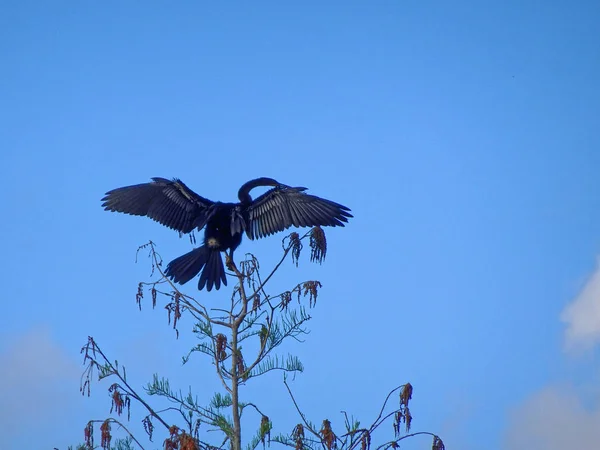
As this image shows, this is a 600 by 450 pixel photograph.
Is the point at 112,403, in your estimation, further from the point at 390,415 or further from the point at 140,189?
the point at 140,189

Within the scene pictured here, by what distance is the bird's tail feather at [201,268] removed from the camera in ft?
22.3

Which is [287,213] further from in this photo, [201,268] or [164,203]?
[164,203]

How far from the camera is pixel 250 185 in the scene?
778 cm

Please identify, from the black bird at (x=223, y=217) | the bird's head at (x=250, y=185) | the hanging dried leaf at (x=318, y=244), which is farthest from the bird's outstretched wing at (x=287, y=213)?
the hanging dried leaf at (x=318, y=244)

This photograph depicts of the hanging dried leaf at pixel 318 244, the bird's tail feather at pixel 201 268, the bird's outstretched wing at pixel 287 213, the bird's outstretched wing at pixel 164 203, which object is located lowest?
the hanging dried leaf at pixel 318 244

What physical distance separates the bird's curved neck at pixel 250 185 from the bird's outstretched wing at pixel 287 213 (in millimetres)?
378

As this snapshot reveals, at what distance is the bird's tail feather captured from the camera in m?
6.79

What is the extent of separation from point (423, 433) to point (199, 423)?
46.2 inches

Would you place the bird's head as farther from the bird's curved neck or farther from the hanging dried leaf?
the hanging dried leaf

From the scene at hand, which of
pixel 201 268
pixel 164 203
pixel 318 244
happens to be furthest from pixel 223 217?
pixel 318 244

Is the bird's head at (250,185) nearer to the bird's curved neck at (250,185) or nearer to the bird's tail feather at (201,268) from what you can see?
the bird's curved neck at (250,185)

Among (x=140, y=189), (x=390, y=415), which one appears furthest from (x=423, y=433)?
(x=140, y=189)

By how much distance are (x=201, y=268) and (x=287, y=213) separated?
34.3 inches

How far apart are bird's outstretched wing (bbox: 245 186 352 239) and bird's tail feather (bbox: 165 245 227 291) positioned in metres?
0.38
